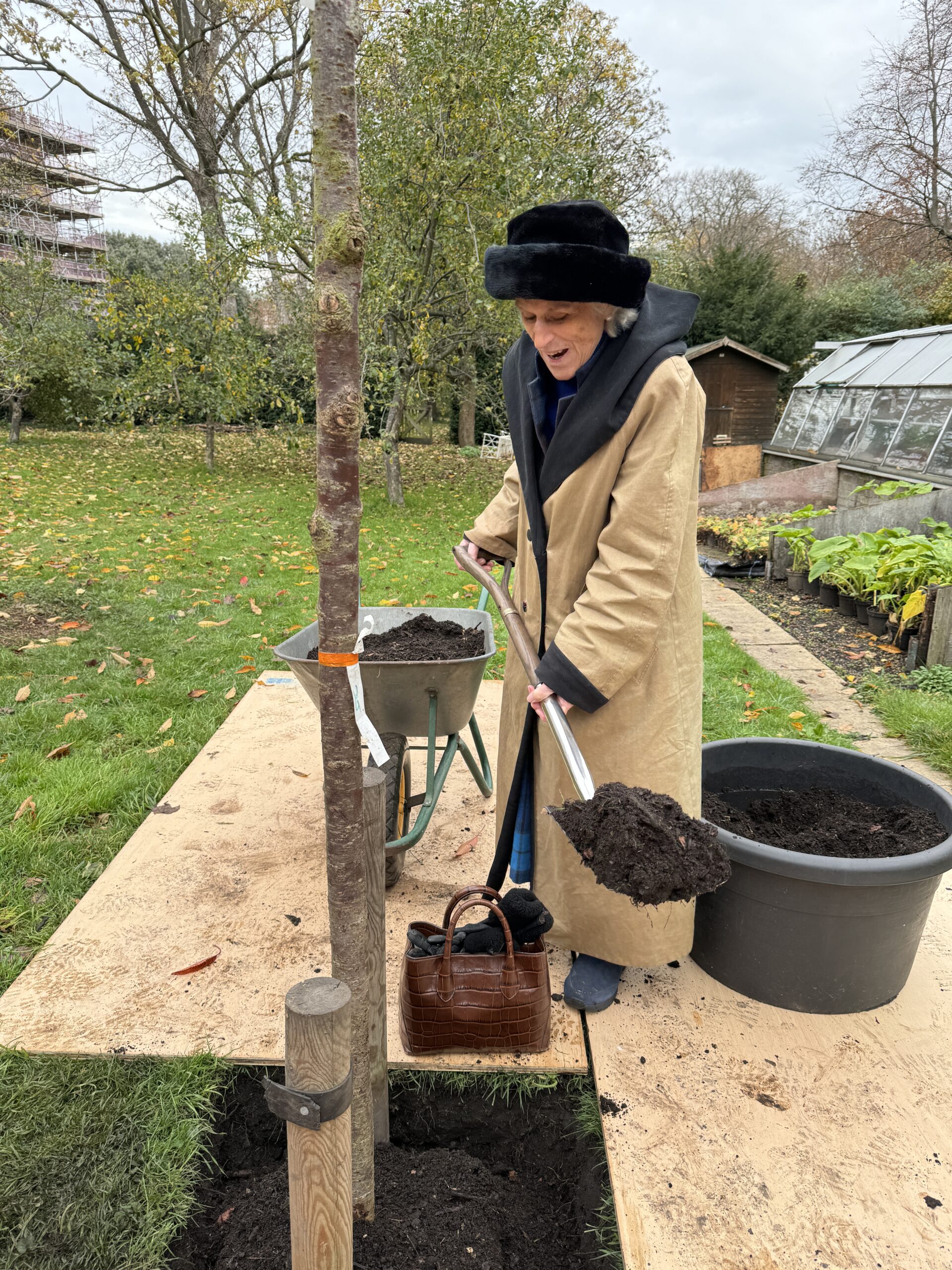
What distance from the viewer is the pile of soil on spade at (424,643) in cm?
282

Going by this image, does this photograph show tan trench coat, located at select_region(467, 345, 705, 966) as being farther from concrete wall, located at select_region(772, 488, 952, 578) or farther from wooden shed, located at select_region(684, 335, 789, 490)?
wooden shed, located at select_region(684, 335, 789, 490)

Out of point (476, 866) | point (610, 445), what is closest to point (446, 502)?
point (476, 866)

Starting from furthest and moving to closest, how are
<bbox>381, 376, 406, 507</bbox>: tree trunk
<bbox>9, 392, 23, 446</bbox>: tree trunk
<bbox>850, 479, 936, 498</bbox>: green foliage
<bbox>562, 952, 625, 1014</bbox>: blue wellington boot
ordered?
<bbox>9, 392, 23, 446</bbox>: tree trunk, <bbox>381, 376, 406, 507</bbox>: tree trunk, <bbox>850, 479, 936, 498</bbox>: green foliage, <bbox>562, 952, 625, 1014</bbox>: blue wellington boot

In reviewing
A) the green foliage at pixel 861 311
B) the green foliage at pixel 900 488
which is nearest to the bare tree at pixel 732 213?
the green foliage at pixel 861 311

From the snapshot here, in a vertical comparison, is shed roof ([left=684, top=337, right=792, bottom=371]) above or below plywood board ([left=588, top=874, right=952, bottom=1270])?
above

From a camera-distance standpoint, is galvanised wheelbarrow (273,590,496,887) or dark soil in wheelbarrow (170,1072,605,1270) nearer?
dark soil in wheelbarrow (170,1072,605,1270)

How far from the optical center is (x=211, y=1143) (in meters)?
1.92

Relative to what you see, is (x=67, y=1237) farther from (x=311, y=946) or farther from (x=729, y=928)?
(x=729, y=928)

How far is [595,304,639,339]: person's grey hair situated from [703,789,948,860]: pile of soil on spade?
4.68 ft

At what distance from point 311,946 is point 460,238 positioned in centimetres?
921

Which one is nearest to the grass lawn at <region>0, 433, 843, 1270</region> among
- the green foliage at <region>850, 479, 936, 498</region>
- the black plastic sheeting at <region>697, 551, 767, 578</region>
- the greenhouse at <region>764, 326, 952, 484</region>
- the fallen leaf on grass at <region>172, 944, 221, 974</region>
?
the fallen leaf on grass at <region>172, 944, 221, 974</region>

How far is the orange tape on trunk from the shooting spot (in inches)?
52.8

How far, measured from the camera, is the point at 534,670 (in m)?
2.05

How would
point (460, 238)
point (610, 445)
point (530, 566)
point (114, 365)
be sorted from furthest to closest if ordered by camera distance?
point (114, 365) < point (460, 238) < point (530, 566) < point (610, 445)
